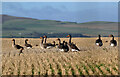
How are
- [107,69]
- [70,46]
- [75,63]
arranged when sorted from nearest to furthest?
[107,69] → [75,63] → [70,46]

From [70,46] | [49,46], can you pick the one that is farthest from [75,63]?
[49,46]

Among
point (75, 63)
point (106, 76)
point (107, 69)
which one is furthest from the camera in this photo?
point (75, 63)

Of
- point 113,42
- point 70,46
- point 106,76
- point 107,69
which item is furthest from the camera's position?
point 113,42

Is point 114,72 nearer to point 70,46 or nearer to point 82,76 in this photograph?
point 82,76

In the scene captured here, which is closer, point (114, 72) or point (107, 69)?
point (114, 72)

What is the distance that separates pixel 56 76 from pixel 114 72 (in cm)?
289

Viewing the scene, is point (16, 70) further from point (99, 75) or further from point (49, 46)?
point (49, 46)

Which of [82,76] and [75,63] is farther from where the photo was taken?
[75,63]

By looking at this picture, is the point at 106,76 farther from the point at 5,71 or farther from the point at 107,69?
the point at 5,71

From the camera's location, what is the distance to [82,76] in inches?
503

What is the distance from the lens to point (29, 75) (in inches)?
519

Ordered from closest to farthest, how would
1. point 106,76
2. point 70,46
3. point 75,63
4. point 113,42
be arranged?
point 106,76, point 75,63, point 70,46, point 113,42

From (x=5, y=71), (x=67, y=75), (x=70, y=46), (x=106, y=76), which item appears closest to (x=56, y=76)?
(x=67, y=75)

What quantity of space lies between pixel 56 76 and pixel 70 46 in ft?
38.1
